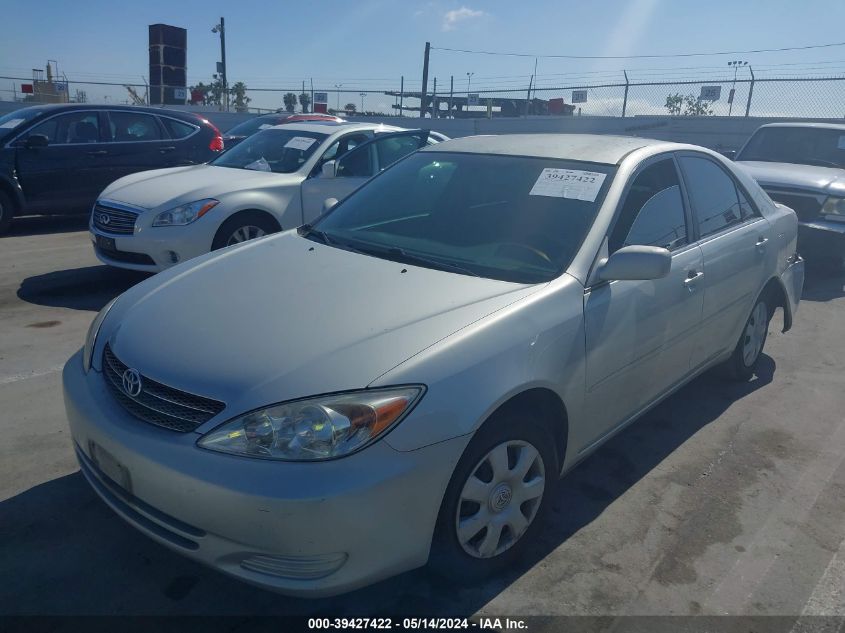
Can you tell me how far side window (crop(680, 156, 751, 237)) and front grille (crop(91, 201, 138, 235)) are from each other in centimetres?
458

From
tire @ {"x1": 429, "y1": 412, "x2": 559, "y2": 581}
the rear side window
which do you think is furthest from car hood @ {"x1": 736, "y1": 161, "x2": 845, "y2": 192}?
the rear side window

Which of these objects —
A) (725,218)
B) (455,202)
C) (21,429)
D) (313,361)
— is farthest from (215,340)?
(725,218)

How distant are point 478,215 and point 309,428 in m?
1.70

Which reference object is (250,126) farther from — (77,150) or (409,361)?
(409,361)

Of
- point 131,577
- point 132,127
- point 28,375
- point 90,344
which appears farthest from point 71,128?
point 131,577

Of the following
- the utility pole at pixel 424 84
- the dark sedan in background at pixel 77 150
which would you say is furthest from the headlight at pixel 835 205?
the utility pole at pixel 424 84

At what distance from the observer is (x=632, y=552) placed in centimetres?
313

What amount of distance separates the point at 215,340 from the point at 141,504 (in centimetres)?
62

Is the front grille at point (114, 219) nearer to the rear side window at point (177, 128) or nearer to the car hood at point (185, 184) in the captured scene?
the car hood at point (185, 184)

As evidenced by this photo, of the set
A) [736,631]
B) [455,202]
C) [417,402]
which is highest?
[455,202]

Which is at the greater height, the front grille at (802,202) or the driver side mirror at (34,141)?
the driver side mirror at (34,141)

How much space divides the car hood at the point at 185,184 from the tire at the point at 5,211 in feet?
8.86

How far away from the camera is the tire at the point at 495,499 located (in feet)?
8.49

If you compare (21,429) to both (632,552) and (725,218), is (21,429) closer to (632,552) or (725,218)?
(632,552)
